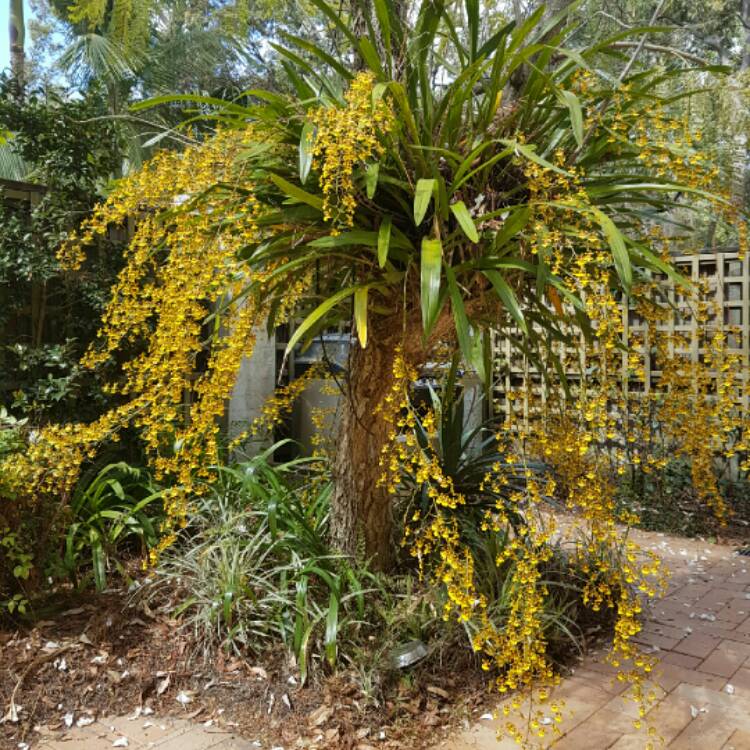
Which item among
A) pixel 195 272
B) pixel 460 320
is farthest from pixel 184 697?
pixel 460 320

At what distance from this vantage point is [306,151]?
1825 mm

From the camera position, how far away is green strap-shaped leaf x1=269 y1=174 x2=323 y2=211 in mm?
1930

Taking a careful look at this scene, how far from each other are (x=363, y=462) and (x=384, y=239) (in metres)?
0.92

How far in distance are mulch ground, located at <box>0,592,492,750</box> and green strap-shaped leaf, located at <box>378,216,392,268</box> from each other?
1.30m

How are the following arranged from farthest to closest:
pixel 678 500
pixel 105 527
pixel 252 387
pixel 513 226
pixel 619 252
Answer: pixel 678 500, pixel 252 387, pixel 105 527, pixel 513 226, pixel 619 252

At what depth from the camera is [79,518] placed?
9.86ft

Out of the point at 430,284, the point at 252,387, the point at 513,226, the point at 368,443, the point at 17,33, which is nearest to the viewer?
the point at 430,284

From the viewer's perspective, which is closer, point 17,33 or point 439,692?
point 439,692

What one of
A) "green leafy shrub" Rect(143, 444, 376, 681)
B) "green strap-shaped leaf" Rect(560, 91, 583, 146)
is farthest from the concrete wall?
"green strap-shaped leaf" Rect(560, 91, 583, 146)

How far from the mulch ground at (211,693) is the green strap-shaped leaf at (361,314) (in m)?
1.09

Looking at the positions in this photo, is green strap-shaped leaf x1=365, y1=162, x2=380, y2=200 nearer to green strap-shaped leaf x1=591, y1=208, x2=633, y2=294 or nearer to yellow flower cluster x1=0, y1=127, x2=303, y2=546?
yellow flower cluster x1=0, y1=127, x2=303, y2=546

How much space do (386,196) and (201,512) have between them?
1.67 meters

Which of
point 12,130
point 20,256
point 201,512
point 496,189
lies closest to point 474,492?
point 201,512

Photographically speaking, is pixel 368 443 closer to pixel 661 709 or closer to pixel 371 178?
pixel 371 178
